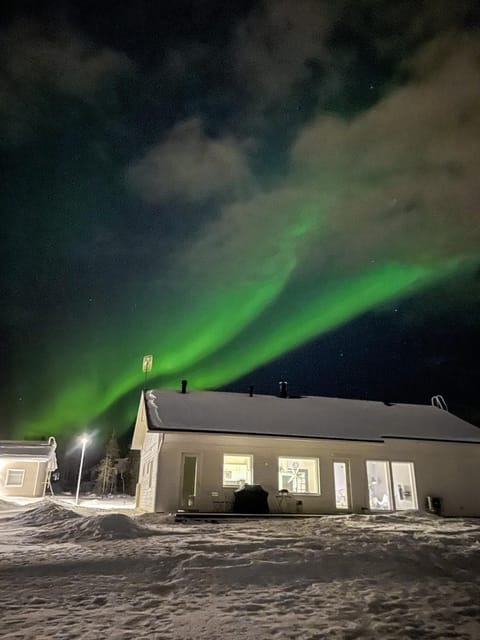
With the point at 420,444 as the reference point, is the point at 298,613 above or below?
below

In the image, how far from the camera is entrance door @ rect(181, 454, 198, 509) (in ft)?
54.4

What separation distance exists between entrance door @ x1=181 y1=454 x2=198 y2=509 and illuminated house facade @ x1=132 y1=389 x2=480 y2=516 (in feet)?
0.12

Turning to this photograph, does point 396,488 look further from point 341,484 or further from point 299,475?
point 299,475

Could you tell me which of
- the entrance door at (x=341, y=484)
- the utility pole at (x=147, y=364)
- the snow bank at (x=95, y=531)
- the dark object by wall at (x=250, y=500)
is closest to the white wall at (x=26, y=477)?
the utility pole at (x=147, y=364)

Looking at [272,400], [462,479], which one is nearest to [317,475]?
[272,400]

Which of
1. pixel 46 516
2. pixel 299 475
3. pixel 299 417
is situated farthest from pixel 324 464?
pixel 46 516

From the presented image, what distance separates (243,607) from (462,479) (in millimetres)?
18408

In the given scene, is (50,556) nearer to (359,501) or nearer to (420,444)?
(359,501)

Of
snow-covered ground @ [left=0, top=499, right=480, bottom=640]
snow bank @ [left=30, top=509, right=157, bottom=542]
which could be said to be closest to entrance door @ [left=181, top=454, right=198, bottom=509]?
snow bank @ [left=30, top=509, right=157, bottom=542]

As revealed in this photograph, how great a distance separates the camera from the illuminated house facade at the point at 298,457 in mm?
16906

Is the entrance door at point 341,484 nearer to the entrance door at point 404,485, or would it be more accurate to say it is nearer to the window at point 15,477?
the entrance door at point 404,485

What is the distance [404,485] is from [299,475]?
5.08 metres

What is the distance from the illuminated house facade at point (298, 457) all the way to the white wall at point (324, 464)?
4 centimetres

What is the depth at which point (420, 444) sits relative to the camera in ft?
65.0
